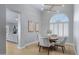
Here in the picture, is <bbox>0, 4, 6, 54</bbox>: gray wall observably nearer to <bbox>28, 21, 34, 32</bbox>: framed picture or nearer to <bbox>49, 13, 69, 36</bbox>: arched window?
<bbox>28, 21, 34, 32</bbox>: framed picture

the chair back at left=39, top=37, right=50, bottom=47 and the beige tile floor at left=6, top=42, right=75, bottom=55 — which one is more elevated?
the chair back at left=39, top=37, right=50, bottom=47

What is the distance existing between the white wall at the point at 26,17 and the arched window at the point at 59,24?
256 mm

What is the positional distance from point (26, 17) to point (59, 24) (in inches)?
22.0

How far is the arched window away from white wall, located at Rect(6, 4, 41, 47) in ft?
0.84

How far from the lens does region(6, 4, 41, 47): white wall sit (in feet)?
5.46

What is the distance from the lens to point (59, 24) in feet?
5.52

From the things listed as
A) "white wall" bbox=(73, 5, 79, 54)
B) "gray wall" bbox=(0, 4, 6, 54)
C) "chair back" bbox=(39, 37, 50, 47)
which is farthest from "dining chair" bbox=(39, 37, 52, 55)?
"gray wall" bbox=(0, 4, 6, 54)

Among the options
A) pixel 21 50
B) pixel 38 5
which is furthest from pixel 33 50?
pixel 38 5

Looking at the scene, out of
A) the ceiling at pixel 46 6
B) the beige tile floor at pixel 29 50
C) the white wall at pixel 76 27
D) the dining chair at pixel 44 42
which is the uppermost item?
the ceiling at pixel 46 6

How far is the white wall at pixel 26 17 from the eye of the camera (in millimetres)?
1665

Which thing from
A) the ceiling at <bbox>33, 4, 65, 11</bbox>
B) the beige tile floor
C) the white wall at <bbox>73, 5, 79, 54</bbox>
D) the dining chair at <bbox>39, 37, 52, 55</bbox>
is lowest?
the beige tile floor

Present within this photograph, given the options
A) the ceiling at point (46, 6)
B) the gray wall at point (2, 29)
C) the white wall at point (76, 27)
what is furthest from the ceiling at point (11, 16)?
the white wall at point (76, 27)

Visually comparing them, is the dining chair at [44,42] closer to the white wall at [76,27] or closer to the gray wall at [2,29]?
the white wall at [76,27]
